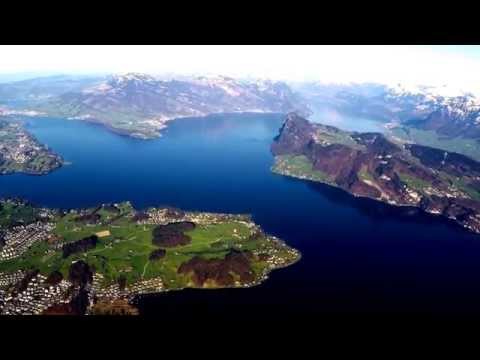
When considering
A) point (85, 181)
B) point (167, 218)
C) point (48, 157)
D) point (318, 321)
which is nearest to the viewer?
point (318, 321)

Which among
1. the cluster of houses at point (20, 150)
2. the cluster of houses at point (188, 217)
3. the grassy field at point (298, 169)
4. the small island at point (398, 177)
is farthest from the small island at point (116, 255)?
the grassy field at point (298, 169)

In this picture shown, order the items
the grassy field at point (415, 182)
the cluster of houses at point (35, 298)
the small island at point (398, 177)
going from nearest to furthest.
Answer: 1. the cluster of houses at point (35, 298)
2. the small island at point (398, 177)
3. the grassy field at point (415, 182)

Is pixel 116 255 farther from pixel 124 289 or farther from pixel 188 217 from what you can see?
pixel 188 217

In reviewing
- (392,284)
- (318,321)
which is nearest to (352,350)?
(318,321)

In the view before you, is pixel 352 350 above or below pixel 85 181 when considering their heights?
above

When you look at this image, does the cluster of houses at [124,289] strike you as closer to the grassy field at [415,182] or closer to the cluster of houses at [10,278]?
the cluster of houses at [10,278]

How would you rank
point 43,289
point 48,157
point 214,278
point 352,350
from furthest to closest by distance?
1. point 48,157
2. point 214,278
3. point 43,289
4. point 352,350

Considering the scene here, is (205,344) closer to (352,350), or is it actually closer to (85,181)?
(352,350)
